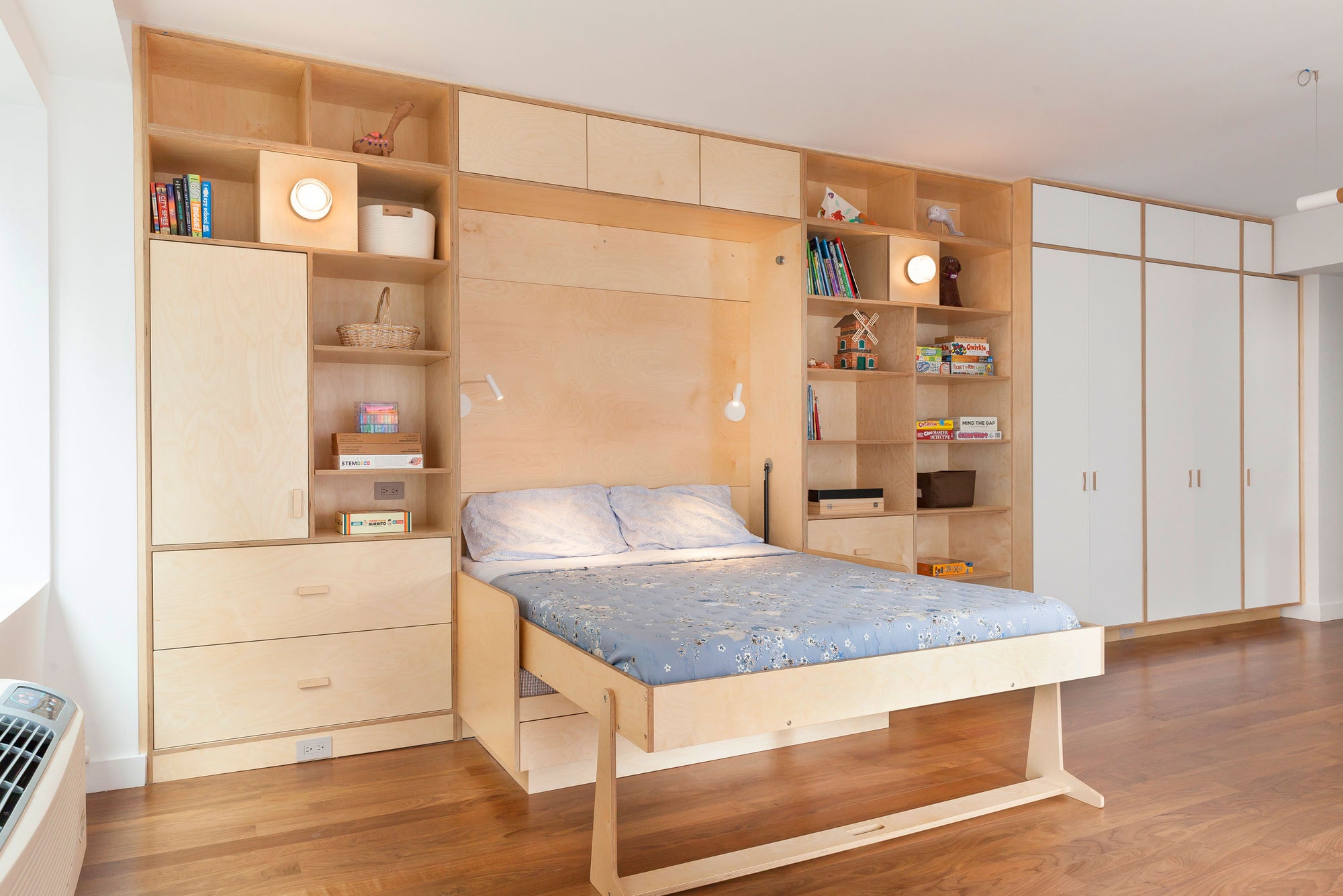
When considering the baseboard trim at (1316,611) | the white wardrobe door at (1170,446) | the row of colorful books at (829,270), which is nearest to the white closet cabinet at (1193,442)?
the white wardrobe door at (1170,446)

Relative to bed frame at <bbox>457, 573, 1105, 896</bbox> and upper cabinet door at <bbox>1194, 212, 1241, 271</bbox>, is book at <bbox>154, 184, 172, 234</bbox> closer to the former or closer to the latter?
bed frame at <bbox>457, 573, 1105, 896</bbox>

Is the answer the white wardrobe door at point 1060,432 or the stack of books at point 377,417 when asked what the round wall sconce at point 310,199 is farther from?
the white wardrobe door at point 1060,432

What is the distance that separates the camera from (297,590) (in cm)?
314

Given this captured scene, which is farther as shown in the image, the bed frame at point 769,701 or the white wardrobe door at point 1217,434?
the white wardrobe door at point 1217,434

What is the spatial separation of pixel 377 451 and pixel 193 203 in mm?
1054

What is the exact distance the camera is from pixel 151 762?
2.93 metres

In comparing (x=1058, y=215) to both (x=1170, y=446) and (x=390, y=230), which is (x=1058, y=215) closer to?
(x=1170, y=446)

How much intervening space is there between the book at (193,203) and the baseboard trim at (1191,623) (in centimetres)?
475

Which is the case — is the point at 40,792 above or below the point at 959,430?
below

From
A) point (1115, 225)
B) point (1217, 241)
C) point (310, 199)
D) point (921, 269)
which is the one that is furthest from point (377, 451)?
point (1217, 241)

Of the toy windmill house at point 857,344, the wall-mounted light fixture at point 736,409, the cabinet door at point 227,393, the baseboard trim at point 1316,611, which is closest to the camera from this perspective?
the cabinet door at point 227,393

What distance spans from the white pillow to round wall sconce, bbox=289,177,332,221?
4.06 feet

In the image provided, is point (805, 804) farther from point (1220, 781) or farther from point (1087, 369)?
point (1087, 369)

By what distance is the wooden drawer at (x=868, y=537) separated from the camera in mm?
4191
